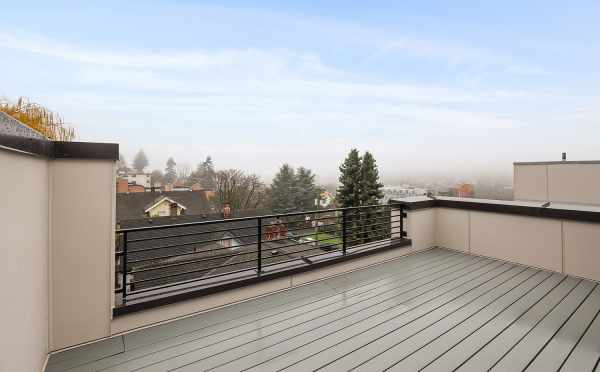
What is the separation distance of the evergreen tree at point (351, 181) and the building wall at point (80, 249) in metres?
19.7

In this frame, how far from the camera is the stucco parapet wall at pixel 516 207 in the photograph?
3035 millimetres

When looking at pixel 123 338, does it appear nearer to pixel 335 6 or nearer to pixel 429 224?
pixel 429 224

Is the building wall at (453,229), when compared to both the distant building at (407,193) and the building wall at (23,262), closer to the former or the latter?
the distant building at (407,193)

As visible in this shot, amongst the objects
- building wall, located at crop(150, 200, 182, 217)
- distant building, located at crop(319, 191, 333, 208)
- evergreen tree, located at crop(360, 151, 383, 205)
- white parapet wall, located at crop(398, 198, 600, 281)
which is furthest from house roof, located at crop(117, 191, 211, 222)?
white parapet wall, located at crop(398, 198, 600, 281)

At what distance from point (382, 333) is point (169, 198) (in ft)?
47.9

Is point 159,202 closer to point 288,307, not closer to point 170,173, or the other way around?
point 170,173

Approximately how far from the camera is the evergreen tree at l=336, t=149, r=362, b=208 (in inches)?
823

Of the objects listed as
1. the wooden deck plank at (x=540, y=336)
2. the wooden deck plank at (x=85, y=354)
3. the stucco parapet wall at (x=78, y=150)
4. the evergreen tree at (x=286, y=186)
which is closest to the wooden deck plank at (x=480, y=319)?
the wooden deck plank at (x=540, y=336)

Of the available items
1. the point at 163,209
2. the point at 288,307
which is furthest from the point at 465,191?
the point at 163,209

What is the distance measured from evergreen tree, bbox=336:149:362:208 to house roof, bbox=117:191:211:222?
1031cm

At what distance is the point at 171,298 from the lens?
218 centimetres

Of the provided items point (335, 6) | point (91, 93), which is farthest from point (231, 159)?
point (335, 6)

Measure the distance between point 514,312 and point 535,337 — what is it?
0.40m

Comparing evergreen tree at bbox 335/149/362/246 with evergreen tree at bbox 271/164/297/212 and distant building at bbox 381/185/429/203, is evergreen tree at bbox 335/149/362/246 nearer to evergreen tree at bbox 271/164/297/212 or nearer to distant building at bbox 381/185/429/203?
evergreen tree at bbox 271/164/297/212
